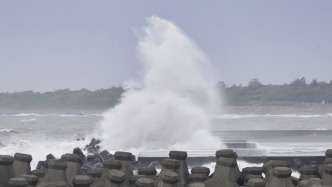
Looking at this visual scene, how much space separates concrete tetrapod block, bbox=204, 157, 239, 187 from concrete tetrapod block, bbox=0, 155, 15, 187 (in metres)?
1.74

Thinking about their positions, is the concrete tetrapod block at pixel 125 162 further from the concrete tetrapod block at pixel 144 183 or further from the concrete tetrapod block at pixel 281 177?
the concrete tetrapod block at pixel 281 177

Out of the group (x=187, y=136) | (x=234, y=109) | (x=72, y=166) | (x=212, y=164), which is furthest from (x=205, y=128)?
(x=234, y=109)

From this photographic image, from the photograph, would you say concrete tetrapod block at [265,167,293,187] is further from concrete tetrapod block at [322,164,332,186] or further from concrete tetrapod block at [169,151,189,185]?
concrete tetrapod block at [169,151,189,185]

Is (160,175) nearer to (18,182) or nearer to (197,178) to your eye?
(197,178)

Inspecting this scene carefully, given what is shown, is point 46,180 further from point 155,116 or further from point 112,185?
point 155,116

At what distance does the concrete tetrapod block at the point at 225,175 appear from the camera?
545cm

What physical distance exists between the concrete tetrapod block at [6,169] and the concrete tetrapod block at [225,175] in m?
1.74

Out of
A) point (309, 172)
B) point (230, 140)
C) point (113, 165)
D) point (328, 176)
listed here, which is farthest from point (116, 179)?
point (230, 140)

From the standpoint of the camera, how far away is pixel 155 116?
30703mm

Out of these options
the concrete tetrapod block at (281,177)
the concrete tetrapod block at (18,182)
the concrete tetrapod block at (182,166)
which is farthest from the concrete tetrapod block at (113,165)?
the concrete tetrapod block at (281,177)

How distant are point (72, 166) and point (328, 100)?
118 metres

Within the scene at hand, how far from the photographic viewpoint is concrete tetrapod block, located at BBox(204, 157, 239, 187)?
5.45m

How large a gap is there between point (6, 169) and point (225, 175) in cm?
195

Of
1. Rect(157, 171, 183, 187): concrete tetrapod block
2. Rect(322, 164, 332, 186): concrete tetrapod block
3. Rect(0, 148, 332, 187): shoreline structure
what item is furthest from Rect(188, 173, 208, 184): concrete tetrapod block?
Rect(322, 164, 332, 186): concrete tetrapod block
